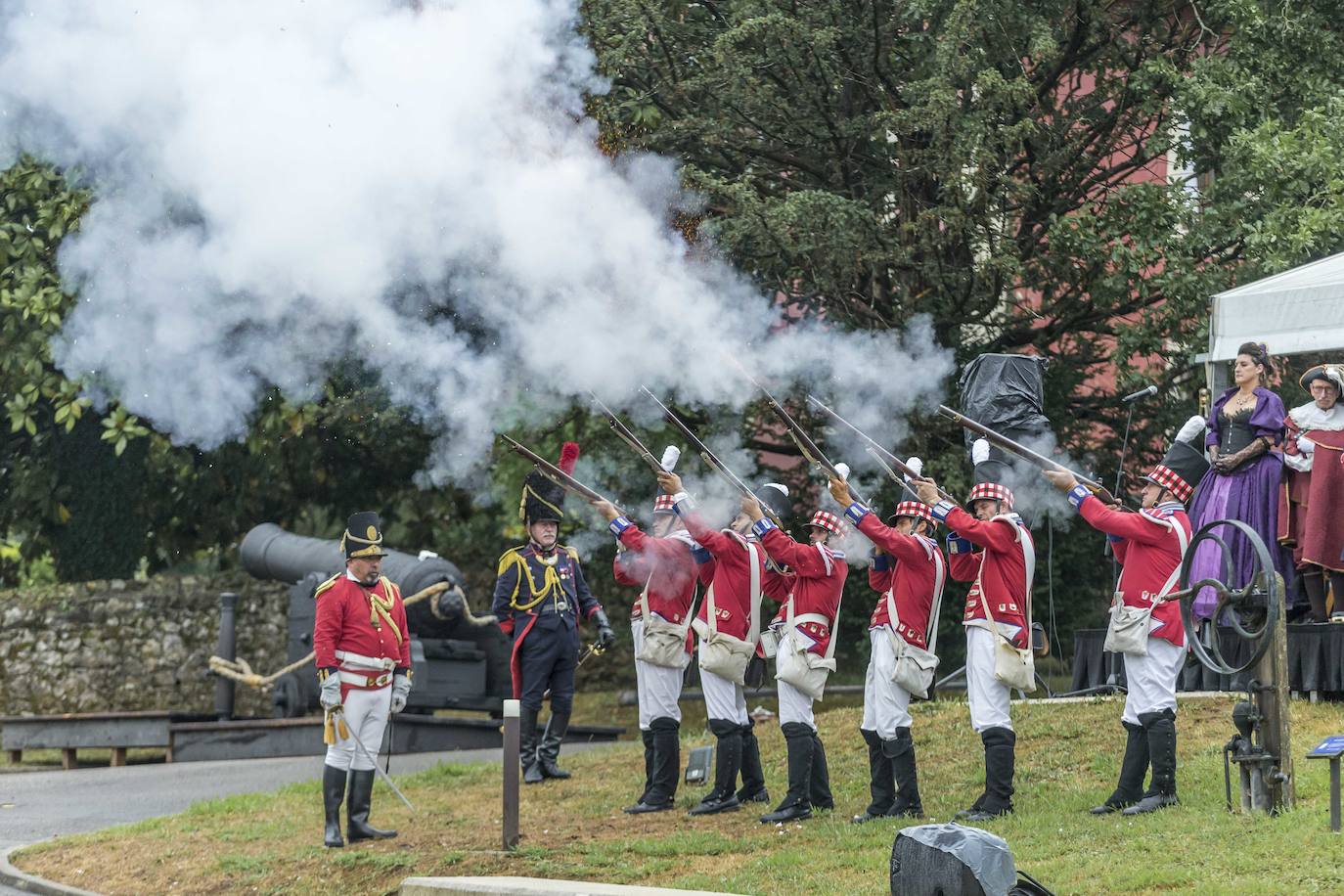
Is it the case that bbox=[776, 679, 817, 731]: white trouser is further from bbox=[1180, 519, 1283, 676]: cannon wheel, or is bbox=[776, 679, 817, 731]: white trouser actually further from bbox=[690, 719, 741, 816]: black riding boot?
bbox=[1180, 519, 1283, 676]: cannon wheel

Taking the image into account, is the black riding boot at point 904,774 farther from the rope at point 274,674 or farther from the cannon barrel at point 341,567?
the cannon barrel at point 341,567

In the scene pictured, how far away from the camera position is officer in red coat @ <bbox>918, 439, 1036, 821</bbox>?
993 centimetres

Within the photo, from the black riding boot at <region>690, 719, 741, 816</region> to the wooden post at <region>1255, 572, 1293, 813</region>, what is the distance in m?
3.41

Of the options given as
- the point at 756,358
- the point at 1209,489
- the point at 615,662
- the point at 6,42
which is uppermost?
the point at 6,42

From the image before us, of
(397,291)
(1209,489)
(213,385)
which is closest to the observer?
(397,291)

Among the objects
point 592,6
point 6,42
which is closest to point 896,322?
point 592,6

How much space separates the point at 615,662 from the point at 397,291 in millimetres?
11771

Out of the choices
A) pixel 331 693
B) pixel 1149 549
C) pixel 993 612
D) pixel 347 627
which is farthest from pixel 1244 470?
pixel 331 693

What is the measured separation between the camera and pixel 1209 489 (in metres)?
13.1

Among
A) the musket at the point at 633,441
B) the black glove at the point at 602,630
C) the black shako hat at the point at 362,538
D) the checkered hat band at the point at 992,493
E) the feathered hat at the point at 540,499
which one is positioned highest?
the musket at the point at 633,441

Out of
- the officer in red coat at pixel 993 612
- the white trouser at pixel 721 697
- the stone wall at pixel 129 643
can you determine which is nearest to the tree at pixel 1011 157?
the white trouser at pixel 721 697

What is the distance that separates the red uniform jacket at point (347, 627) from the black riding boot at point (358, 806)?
Answer: 21.1 inches

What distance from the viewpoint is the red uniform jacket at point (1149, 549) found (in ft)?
31.9

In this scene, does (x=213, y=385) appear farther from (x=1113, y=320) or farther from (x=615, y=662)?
(x=615, y=662)
